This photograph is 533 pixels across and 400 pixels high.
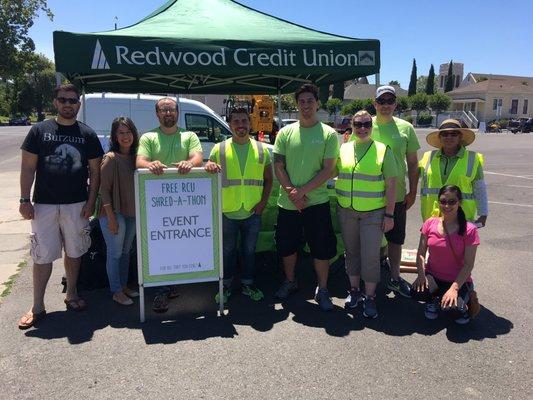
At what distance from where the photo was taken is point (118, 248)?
4.18m

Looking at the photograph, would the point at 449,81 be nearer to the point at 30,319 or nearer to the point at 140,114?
the point at 140,114

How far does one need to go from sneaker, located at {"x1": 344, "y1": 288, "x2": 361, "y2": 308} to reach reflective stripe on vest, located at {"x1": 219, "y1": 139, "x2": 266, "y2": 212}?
1273mm

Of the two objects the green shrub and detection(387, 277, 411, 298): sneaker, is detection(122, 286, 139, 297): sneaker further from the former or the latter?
the green shrub

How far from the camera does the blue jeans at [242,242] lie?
4324mm

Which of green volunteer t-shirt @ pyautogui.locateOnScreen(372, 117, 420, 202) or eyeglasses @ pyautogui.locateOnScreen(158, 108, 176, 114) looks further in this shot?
green volunteer t-shirt @ pyautogui.locateOnScreen(372, 117, 420, 202)

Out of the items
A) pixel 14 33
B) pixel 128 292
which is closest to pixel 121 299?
pixel 128 292

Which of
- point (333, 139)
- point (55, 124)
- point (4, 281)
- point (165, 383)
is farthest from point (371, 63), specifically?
point (4, 281)

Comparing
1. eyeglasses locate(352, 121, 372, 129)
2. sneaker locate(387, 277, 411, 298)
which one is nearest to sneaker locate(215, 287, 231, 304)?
sneaker locate(387, 277, 411, 298)

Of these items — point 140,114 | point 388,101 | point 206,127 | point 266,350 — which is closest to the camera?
point 266,350


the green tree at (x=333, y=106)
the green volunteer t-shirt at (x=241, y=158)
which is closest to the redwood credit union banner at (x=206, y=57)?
the green volunteer t-shirt at (x=241, y=158)

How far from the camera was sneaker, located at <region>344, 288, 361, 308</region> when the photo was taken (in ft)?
14.0

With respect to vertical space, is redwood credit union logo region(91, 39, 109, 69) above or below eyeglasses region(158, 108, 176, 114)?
above

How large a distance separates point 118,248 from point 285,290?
1.67 m

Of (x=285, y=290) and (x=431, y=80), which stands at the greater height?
(x=431, y=80)
